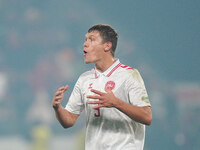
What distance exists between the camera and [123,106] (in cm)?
227

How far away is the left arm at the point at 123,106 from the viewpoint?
86.9 inches

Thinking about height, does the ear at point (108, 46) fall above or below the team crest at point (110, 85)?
above

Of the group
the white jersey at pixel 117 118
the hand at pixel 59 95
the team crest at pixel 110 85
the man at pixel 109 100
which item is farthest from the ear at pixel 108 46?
the hand at pixel 59 95

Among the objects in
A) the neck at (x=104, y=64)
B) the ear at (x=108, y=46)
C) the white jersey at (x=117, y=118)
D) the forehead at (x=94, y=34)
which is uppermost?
the forehead at (x=94, y=34)

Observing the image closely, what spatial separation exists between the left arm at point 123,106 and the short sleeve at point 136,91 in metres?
0.05

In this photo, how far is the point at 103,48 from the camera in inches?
107

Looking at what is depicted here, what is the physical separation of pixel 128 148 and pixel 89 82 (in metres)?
0.58

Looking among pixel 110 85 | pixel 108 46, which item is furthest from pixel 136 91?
pixel 108 46

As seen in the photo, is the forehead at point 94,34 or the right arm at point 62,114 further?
the forehead at point 94,34

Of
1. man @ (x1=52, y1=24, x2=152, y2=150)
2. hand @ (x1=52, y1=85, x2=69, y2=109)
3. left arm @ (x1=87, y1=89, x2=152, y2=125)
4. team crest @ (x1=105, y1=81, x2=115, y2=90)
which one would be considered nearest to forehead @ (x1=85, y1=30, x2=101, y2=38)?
man @ (x1=52, y1=24, x2=152, y2=150)

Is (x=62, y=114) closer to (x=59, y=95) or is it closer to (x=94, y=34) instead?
(x=59, y=95)

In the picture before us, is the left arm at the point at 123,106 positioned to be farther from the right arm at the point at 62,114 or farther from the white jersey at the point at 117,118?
the right arm at the point at 62,114

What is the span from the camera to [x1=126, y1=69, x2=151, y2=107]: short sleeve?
2.43 metres

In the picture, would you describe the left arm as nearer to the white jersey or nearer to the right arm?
the white jersey
